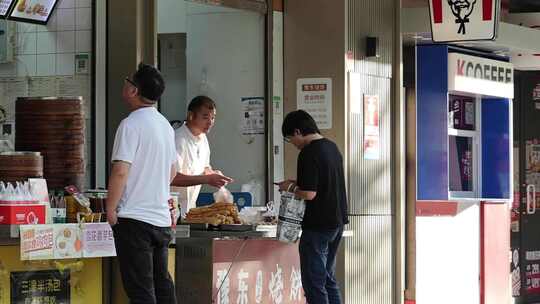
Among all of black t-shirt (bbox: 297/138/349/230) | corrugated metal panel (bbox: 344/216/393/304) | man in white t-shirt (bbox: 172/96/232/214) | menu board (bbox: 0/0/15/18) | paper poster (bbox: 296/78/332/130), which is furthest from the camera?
corrugated metal panel (bbox: 344/216/393/304)

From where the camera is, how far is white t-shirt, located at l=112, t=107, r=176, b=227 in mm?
6906

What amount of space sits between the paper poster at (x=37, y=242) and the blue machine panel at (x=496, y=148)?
7879 millimetres

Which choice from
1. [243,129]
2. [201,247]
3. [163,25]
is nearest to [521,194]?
[243,129]

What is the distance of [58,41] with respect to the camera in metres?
9.20

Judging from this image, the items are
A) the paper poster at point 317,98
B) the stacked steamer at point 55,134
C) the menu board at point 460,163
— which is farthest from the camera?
the menu board at point 460,163

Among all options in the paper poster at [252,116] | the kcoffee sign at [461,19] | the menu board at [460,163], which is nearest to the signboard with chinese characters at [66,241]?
the paper poster at [252,116]

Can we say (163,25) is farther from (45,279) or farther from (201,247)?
(45,279)

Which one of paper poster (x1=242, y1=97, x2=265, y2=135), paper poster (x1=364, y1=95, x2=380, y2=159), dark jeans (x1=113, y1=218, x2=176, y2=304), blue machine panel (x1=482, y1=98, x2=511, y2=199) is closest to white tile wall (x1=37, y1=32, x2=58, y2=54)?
paper poster (x1=242, y1=97, x2=265, y2=135)

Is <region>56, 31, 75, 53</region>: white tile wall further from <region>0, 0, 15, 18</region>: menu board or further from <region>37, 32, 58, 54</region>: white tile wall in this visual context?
<region>0, 0, 15, 18</region>: menu board

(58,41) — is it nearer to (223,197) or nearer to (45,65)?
(45,65)


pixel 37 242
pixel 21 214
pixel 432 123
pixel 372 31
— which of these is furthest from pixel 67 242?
pixel 432 123

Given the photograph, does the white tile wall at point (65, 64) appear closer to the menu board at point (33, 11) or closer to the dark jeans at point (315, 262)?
the menu board at point (33, 11)

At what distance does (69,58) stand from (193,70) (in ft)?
6.87

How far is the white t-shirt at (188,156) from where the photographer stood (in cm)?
954
